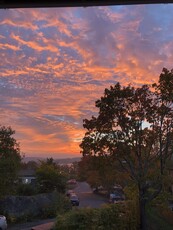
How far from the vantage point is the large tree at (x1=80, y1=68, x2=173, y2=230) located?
725 inches

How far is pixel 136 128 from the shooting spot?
18.7m

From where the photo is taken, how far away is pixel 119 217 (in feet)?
55.3

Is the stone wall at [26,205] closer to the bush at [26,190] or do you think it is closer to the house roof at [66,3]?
the bush at [26,190]

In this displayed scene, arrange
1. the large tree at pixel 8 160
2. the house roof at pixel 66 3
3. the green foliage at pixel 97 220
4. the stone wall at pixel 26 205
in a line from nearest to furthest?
the house roof at pixel 66 3 → the green foliage at pixel 97 220 → the large tree at pixel 8 160 → the stone wall at pixel 26 205

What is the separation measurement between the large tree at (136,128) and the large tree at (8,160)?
970cm

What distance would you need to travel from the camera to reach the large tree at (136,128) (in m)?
18.4

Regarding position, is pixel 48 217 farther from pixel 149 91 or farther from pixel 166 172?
pixel 149 91

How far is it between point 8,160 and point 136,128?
11.8 m

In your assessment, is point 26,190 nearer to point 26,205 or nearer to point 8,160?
point 26,205

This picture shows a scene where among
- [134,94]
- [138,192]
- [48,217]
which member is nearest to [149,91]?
[134,94]

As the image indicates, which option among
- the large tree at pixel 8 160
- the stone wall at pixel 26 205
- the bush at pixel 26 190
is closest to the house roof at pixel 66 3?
the large tree at pixel 8 160

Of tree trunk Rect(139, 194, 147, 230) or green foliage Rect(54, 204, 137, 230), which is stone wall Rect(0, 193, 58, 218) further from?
tree trunk Rect(139, 194, 147, 230)

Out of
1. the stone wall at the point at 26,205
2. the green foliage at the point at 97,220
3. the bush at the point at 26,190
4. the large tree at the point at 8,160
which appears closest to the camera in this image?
the green foliage at the point at 97,220

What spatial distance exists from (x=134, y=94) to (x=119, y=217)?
6.30 m
